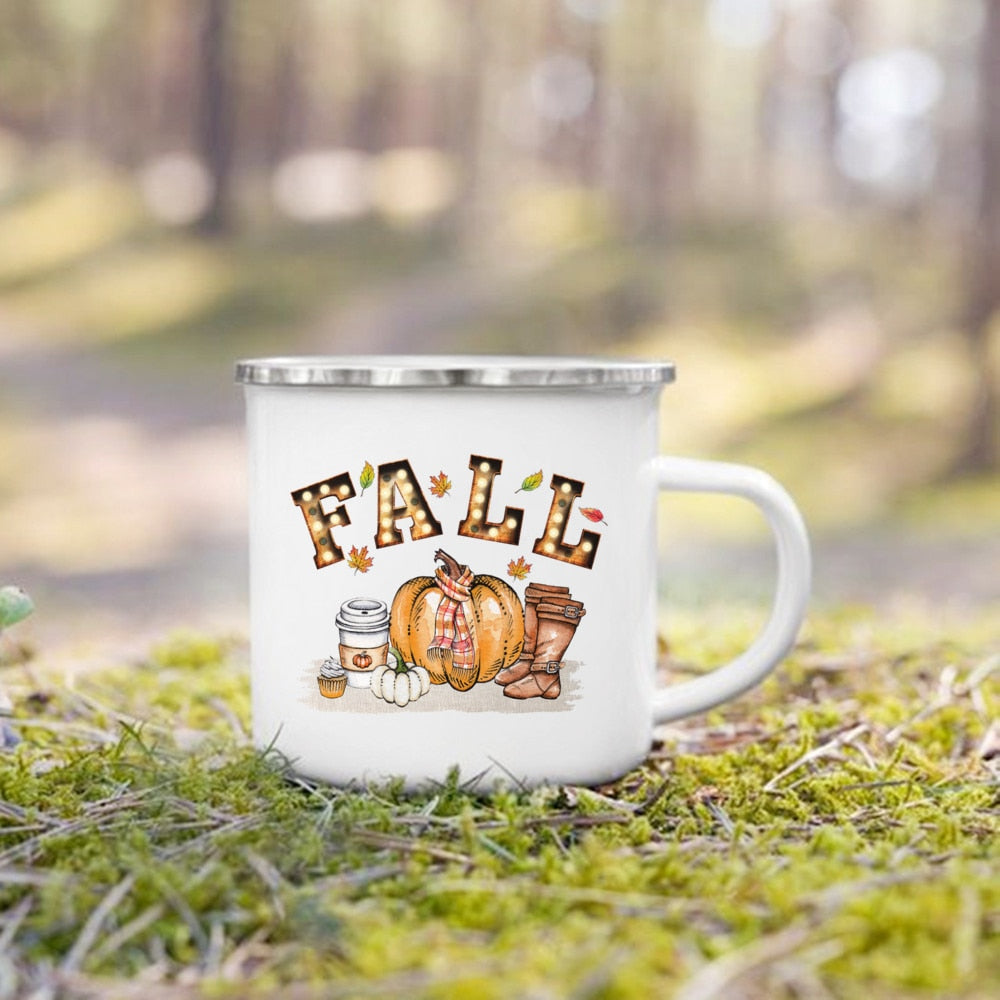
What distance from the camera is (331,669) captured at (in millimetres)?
1499

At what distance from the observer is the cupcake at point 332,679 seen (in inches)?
58.8

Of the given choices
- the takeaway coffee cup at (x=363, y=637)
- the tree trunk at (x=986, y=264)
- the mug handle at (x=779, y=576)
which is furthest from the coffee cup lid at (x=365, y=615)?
the tree trunk at (x=986, y=264)

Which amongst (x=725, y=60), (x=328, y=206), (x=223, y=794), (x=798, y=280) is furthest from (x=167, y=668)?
(x=725, y=60)

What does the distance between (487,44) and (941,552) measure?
12017 millimetres

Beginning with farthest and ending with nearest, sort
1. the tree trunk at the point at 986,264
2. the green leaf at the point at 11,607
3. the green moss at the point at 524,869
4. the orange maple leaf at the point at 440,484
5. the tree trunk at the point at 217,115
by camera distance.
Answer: the tree trunk at the point at 217,115 → the tree trunk at the point at 986,264 → the green leaf at the point at 11,607 → the orange maple leaf at the point at 440,484 → the green moss at the point at 524,869

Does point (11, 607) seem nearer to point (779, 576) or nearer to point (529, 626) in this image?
point (529, 626)

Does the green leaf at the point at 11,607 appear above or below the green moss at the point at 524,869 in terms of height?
above

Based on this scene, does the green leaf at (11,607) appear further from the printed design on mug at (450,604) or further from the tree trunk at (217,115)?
the tree trunk at (217,115)

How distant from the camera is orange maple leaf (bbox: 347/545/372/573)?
1.47 meters

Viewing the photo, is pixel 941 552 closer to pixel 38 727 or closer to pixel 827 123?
pixel 38 727

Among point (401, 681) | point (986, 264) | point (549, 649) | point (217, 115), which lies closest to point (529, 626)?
point (549, 649)

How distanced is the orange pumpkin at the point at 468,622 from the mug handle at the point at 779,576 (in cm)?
27

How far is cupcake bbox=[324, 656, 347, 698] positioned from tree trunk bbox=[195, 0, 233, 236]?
1261 centimetres

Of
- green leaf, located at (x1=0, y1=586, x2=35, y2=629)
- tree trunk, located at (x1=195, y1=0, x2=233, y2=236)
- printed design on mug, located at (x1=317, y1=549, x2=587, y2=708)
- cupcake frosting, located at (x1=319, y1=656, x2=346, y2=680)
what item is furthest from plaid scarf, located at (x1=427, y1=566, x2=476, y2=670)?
tree trunk, located at (x1=195, y1=0, x2=233, y2=236)
